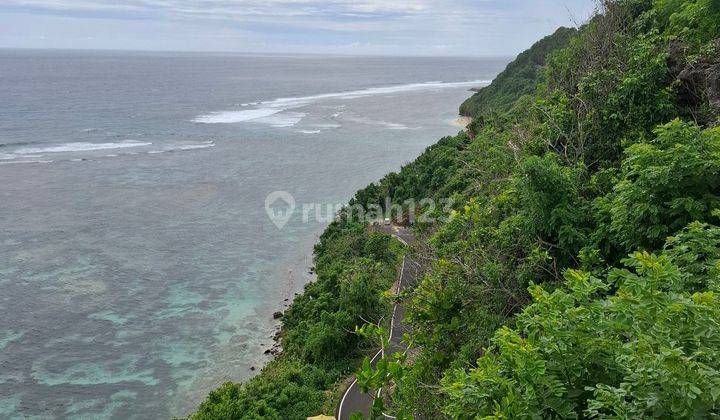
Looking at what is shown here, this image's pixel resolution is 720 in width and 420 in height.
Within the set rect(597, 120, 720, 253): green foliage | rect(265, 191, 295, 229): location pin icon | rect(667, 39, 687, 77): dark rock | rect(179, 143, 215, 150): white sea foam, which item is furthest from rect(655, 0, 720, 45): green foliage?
rect(179, 143, 215, 150): white sea foam

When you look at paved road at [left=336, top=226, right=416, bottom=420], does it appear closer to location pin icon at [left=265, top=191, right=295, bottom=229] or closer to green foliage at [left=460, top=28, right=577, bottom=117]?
location pin icon at [left=265, top=191, right=295, bottom=229]

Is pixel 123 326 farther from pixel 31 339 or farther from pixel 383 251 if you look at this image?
pixel 383 251

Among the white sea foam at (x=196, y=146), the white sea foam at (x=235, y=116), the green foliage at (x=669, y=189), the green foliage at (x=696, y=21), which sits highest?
the green foliage at (x=696, y=21)

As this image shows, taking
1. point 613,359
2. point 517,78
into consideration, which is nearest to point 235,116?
point 517,78

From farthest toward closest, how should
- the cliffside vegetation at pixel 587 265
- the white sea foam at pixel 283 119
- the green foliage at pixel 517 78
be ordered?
the white sea foam at pixel 283 119
the green foliage at pixel 517 78
the cliffside vegetation at pixel 587 265

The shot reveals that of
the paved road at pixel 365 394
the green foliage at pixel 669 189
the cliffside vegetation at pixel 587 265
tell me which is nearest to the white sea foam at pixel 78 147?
the cliffside vegetation at pixel 587 265

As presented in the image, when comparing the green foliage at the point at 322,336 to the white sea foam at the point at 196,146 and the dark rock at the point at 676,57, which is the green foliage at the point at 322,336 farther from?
the white sea foam at the point at 196,146

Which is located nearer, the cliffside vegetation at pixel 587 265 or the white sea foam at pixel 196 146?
the cliffside vegetation at pixel 587 265
